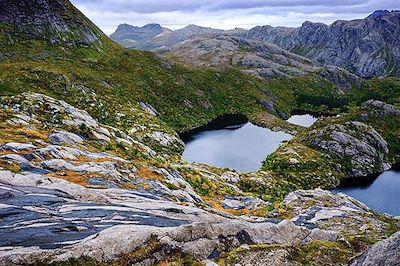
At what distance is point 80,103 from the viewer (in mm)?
111250

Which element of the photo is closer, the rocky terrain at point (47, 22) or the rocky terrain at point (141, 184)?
the rocky terrain at point (141, 184)

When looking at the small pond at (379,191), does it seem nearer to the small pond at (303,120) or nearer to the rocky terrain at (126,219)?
the rocky terrain at (126,219)

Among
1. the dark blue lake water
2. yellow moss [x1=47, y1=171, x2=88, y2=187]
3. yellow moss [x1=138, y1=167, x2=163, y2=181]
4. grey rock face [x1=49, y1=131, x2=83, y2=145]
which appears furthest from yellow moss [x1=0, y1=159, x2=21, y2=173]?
the dark blue lake water

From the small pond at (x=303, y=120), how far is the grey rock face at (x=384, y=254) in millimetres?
158180

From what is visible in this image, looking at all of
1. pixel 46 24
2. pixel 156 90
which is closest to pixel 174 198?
pixel 156 90

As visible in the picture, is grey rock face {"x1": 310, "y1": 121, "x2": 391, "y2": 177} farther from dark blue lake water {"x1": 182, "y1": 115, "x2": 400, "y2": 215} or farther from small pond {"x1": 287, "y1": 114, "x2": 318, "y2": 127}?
small pond {"x1": 287, "y1": 114, "x2": 318, "y2": 127}

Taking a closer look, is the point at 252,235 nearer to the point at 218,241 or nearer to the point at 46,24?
the point at 218,241

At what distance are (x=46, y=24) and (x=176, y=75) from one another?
196ft

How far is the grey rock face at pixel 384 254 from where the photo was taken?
1920 cm

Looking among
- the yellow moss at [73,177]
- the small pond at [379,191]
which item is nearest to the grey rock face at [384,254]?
the yellow moss at [73,177]

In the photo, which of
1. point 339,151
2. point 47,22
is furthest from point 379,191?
point 47,22

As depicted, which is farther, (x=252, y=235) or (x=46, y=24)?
(x=46, y=24)

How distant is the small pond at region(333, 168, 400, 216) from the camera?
8612cm

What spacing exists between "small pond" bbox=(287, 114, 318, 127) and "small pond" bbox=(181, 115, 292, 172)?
28.4 meters
